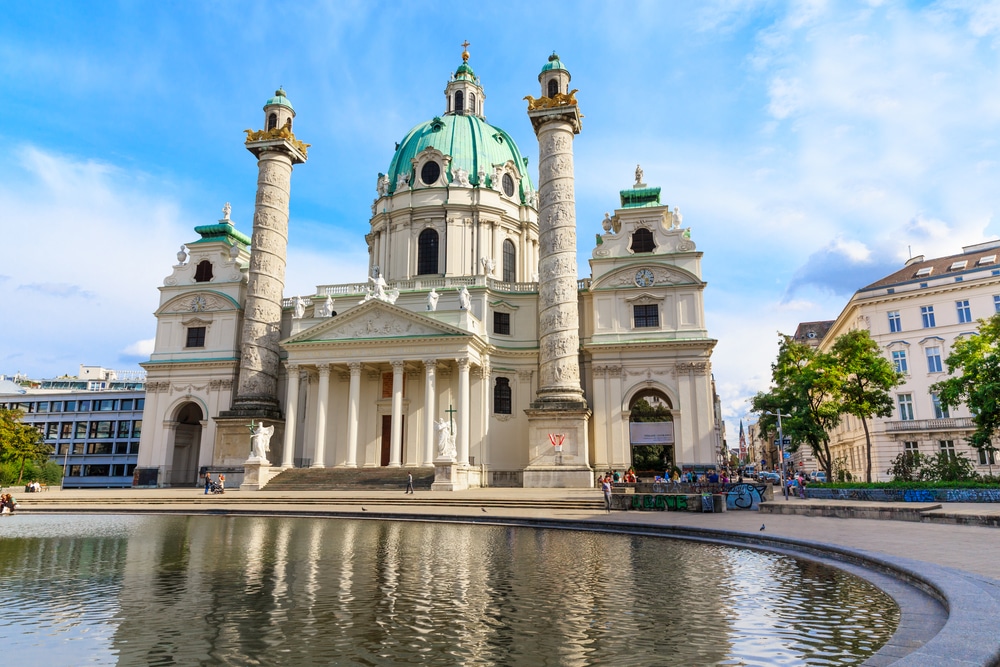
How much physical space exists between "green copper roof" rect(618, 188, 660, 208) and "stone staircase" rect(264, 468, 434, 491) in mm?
21290

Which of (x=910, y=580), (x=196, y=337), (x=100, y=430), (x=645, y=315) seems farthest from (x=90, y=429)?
(x=910, y=580)

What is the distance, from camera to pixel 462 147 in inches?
2019

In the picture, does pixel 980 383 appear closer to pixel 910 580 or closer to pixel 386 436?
pixel 910 580

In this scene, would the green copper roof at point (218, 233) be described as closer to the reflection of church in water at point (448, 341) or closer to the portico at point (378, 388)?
the reflection of church in water at point (448, 341)

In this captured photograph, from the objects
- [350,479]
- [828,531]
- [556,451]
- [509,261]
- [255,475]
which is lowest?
[828,531]

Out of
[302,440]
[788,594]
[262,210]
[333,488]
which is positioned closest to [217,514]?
[333,488]

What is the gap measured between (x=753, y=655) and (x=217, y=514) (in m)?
22.7

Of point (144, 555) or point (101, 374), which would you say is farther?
point (101, 374)

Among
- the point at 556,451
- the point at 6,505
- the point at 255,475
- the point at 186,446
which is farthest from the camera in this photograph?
the point at 186,446

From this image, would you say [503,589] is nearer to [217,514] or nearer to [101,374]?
[217,514]

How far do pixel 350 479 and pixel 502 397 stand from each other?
1111 cm

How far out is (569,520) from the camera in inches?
755

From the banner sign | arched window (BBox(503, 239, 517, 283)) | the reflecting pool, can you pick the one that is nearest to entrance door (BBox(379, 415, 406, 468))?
the banner sign

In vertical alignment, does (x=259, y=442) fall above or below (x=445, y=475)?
above
